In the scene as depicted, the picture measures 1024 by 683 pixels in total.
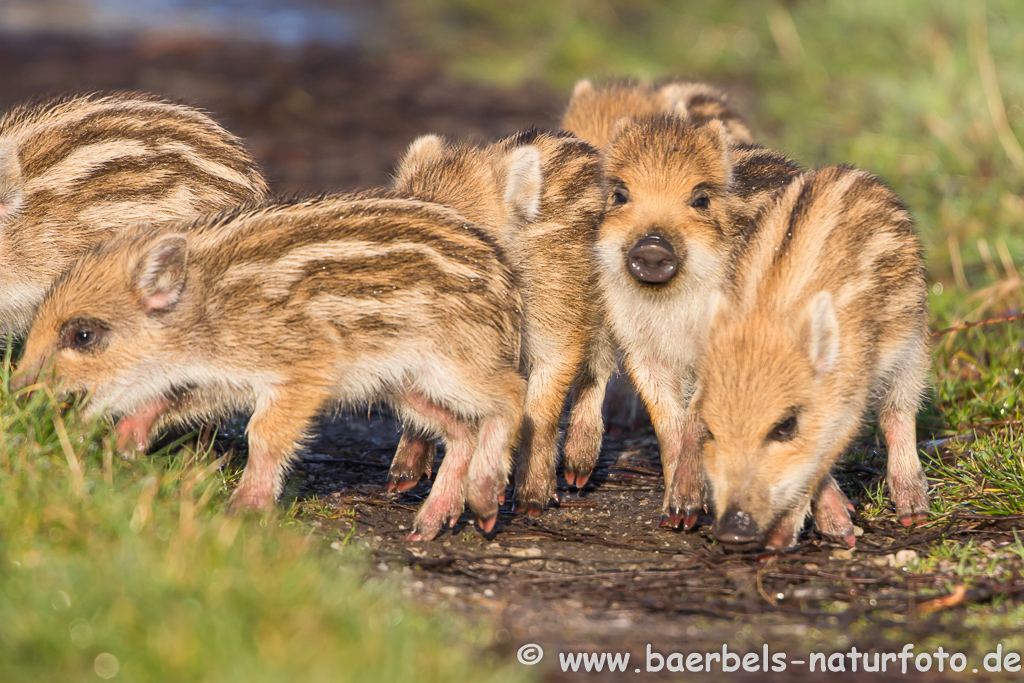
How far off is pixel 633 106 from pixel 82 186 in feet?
10.7

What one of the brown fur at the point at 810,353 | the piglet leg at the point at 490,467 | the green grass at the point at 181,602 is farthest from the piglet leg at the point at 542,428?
the green grass at the point at 181,602

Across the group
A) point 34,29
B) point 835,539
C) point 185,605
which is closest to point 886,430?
point 835,539

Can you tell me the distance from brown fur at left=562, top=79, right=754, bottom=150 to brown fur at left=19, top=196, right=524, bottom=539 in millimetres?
2251

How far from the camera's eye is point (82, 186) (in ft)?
18.6

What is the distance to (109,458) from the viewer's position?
4.29 m

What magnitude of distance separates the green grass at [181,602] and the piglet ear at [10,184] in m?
1.89

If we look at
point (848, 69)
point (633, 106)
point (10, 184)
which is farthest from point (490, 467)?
point (848, 69)

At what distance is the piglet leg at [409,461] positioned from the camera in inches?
214

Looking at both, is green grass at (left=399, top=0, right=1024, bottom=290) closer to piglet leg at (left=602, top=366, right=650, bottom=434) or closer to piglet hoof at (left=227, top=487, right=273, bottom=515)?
piglet leg at (left=602, top=366, right=650, bottom=434)

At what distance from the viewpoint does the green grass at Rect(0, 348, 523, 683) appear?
3203 millimetres

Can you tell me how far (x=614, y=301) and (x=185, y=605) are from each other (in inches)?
110

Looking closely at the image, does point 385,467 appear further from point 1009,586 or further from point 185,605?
point 1009,586

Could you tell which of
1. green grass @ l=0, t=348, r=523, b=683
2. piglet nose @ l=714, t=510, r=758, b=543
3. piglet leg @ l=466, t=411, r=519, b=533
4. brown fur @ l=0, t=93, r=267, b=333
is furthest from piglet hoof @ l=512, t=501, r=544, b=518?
brown fur @ l=0, t=93, r=267, b=333

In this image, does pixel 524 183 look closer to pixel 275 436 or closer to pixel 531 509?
pixel 531 509
